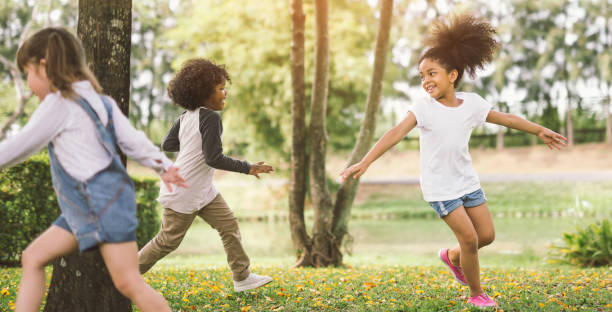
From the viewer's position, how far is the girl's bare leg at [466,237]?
387 centimetres

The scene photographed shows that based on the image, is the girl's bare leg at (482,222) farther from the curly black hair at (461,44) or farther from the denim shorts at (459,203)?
the curly black hair at (461,44)

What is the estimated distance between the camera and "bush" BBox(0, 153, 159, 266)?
7.61m

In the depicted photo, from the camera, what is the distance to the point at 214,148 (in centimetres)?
402

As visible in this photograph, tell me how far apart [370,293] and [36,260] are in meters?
2.84

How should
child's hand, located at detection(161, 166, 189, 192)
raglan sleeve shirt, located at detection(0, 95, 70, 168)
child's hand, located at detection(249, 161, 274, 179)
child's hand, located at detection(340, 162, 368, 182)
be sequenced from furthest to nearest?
1. child's hand, located at detection(249, 161, 274, 179)
2. child's hand, located at detection(340, 162, 368, 182)
3. child's hand, located at detection(161, 166, 189, 192)
4. raglan sleeve shirt, located at detection(0, 95, 70, 168)

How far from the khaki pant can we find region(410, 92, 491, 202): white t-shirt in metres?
1.52

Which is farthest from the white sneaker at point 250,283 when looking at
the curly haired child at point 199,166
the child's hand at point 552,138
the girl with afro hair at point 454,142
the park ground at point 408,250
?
the child's hand at point 552,138

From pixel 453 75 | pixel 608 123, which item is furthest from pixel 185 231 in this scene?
pixel 608 123

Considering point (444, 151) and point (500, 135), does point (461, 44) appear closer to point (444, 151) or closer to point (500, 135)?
point (444, 151)

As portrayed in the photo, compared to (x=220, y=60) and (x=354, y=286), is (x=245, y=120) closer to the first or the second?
(x=220, y=60)

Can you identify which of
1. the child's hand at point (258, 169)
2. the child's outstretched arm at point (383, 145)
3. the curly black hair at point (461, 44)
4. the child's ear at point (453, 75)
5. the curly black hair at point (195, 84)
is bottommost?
the child's hand at point (258, 169)

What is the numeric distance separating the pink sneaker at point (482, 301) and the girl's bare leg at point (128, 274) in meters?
2.32

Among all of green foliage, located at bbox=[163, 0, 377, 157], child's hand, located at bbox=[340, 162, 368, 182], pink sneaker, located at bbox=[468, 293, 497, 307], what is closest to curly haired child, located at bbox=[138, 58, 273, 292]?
child's hand, located at bbox=[340, 162, 368, 182]

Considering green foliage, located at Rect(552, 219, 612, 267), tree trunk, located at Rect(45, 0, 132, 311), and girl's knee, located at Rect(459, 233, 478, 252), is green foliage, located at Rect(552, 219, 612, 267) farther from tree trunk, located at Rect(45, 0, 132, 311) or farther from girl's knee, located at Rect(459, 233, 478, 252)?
tree trunk, located at Rect(45, 0, 132, 311)
